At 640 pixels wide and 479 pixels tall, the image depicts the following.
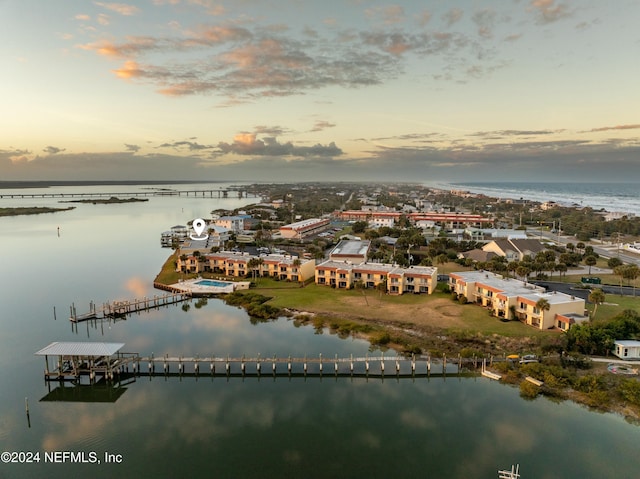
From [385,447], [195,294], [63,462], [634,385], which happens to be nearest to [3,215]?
[195,294]

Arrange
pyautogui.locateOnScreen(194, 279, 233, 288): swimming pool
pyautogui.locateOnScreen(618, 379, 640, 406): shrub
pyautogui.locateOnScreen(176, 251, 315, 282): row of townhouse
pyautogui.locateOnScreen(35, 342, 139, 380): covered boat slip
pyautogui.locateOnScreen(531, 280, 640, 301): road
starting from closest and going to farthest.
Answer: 1. pyautogui.locateOnScreen(618, 379, 640, 406): shrub
2. pyautogui.locateOnScreen(35, 342, 139, 380): covered boat slip
3. pyautogui.locateOnScreen(531, 280, 640, 301): road
4. pyautogui.locateOnScreen(194, 279, 233, 288): swimming pool
5. pyautogui.locateOnScreen(176, 251, 315, 282): row of townhouse

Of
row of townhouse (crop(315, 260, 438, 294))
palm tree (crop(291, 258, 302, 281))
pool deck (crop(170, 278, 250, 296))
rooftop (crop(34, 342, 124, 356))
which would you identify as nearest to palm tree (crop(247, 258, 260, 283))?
pool deck (crop(170, 278, 250, 296))

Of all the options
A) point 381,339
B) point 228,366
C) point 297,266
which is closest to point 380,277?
point 297,266

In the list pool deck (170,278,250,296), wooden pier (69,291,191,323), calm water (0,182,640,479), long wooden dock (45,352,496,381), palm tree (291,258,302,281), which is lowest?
calm water (0,182,640,479)

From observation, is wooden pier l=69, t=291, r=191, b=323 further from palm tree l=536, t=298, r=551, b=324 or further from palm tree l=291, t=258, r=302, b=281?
palm tree l=536, t=298, r=551, b=324

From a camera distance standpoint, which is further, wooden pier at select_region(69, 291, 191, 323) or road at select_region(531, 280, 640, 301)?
road at select_region(531, 280, 640, 301)
